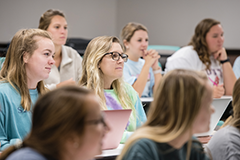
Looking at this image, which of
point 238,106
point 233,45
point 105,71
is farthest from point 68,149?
point 233,45

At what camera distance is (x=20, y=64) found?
142 cm

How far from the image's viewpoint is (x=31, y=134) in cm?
67

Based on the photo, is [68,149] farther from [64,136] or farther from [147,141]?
[147,141]

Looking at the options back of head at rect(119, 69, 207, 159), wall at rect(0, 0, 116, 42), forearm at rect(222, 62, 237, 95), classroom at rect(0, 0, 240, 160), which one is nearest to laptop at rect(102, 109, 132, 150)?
classroom at rect(0, 0, 240, 160)

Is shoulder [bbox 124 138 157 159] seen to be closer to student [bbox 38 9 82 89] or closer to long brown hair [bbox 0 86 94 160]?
long brown hair [bbox 0 86 94 160]

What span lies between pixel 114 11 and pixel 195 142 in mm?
3813

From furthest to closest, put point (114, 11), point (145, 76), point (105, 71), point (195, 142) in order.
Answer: point (114, 11), point (145, 76), point (105, 71), point (195, 142)

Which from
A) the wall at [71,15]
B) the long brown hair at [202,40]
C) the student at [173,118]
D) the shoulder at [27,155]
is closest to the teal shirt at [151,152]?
the student at [173,118]

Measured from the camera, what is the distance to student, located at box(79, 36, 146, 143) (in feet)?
5.34

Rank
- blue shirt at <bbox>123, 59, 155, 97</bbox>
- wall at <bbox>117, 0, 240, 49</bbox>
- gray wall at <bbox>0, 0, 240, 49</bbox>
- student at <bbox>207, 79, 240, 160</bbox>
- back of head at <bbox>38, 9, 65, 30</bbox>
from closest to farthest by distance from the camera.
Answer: student at <bbox>207, 79, 240, 160</bbox>, back of head at <bbox>38, 9, 65, 30</bbox>, blue shirt at <bbox>123, 59, 155, 97</bbox>, gray wall at <bbox>0, 0, 240, 49</bbox>, wall at <bbox>117, 0, 240, 49</bbox>

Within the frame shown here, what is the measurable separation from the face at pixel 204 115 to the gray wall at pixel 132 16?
10.4ft

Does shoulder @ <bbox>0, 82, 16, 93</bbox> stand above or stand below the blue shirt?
above

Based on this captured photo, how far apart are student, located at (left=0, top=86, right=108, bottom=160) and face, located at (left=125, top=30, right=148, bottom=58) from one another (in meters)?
2.15

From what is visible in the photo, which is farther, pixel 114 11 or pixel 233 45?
pixel 114 11
